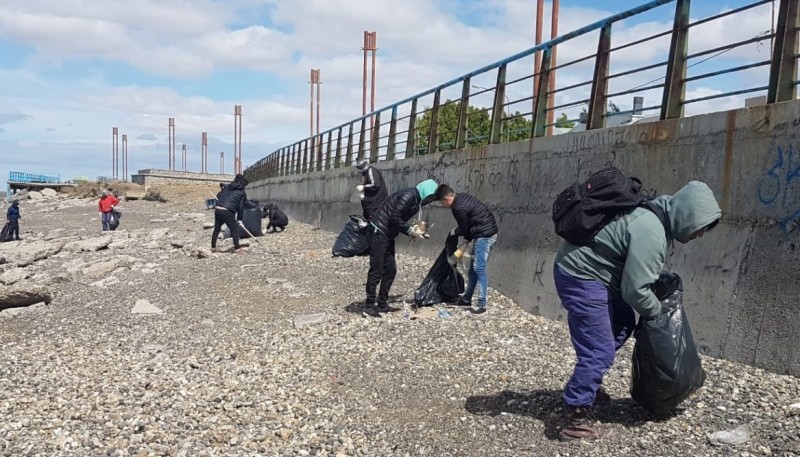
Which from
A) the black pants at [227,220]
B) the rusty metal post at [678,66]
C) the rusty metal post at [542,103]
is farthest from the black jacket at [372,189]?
the rusty metal post at [678,66]

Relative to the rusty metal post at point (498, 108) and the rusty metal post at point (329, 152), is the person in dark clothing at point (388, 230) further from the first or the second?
the rusty metal post at point (329, 152)

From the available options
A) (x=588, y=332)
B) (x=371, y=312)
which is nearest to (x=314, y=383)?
(x=371, y=312)

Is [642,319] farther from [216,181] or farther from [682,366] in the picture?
[216,181]

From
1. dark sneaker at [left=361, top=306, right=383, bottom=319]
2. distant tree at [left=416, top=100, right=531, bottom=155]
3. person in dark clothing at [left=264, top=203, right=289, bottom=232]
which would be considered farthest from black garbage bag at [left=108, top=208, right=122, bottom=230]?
dark sneaker at [left=361, top=306, right=383, bottom=319]

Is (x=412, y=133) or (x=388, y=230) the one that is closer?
(x=388, y=230)

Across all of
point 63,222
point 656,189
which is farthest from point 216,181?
point 656,189

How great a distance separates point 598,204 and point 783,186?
6.67 ft

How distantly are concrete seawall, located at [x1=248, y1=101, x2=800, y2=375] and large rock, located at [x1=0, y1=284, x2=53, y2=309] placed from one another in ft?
21.2

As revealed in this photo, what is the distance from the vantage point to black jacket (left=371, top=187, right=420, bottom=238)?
7.80 metres

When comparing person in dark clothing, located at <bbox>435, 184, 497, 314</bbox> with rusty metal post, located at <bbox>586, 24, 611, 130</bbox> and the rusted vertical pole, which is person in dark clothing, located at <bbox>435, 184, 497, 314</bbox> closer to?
rusty metal post, located at <bbox>586, 24, 611, 130</bbox>

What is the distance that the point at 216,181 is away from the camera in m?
68.7

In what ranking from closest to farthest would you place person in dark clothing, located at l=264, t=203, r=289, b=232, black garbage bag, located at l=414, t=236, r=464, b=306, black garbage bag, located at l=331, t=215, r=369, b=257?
black garbage bag, located at l=414, t=236, r=464, b=306 < black garbage bag, located at l=331, t=215, r=369, b=257 < person in dark clothing, located at l=264, t=203, r=289, b=232

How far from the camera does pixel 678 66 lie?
6.65 m

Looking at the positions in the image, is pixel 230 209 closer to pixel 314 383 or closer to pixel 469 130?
pixel 469 130
